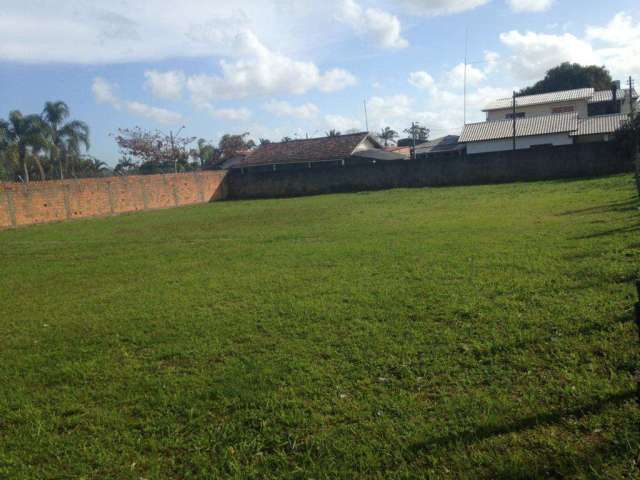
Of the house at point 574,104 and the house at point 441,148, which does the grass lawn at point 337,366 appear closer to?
the house at point 441,148

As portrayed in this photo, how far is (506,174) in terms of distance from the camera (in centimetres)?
2462

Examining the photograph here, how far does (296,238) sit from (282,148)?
27073 mm

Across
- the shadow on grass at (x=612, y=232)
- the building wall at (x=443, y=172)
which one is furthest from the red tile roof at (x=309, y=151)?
the shadow on grass at (x=612, y=232)

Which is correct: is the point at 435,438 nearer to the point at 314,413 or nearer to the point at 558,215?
the point at 314,413

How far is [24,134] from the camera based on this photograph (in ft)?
99.9

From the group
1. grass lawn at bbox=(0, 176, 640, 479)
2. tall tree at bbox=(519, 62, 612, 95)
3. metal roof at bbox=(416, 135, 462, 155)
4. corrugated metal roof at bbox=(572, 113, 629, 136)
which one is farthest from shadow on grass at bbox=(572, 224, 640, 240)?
tall tree at bbox=(519, 62, 612, 95)

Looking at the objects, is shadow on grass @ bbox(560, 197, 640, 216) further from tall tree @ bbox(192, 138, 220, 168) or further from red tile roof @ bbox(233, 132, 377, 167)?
tall tree @ bbox(192, 138, 220, 168)

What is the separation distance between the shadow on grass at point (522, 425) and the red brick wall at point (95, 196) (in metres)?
20.0

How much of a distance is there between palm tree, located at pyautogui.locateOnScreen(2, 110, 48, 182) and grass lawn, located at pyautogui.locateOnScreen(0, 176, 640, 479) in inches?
1026

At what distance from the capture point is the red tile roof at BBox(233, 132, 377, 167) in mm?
34594

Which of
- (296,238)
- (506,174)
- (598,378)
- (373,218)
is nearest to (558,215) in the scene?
(373,218)

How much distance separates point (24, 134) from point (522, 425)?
3421 cm

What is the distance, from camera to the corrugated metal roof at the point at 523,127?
101ft

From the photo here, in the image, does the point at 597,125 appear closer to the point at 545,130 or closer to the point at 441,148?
the point at 545,130
